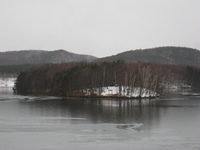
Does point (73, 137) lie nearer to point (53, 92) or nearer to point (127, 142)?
point (127, 142)

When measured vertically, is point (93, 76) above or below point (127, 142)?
above

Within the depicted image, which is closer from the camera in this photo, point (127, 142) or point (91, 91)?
point (127, 142)

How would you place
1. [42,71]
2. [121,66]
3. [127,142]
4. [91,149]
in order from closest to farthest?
[91,149], [127,142], [121,66], [42,71]

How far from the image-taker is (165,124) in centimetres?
3256

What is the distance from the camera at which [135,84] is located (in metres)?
87.3

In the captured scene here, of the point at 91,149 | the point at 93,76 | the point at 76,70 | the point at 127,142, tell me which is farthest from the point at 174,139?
the point at 76,70

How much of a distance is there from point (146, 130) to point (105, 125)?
470 cm

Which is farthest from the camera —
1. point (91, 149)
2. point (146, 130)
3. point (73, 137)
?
point (146, 130)

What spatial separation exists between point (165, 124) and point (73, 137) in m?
12.1

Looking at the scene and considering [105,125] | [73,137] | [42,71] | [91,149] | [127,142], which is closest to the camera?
[91,149]

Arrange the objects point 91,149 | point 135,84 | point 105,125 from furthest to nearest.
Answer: point 135,84 < point 105,125 < point 91,149

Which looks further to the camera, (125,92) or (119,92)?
(125,92)

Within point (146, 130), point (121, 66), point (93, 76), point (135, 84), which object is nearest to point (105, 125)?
point (146, 130)

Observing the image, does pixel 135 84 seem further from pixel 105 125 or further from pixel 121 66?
pixel 105 125
